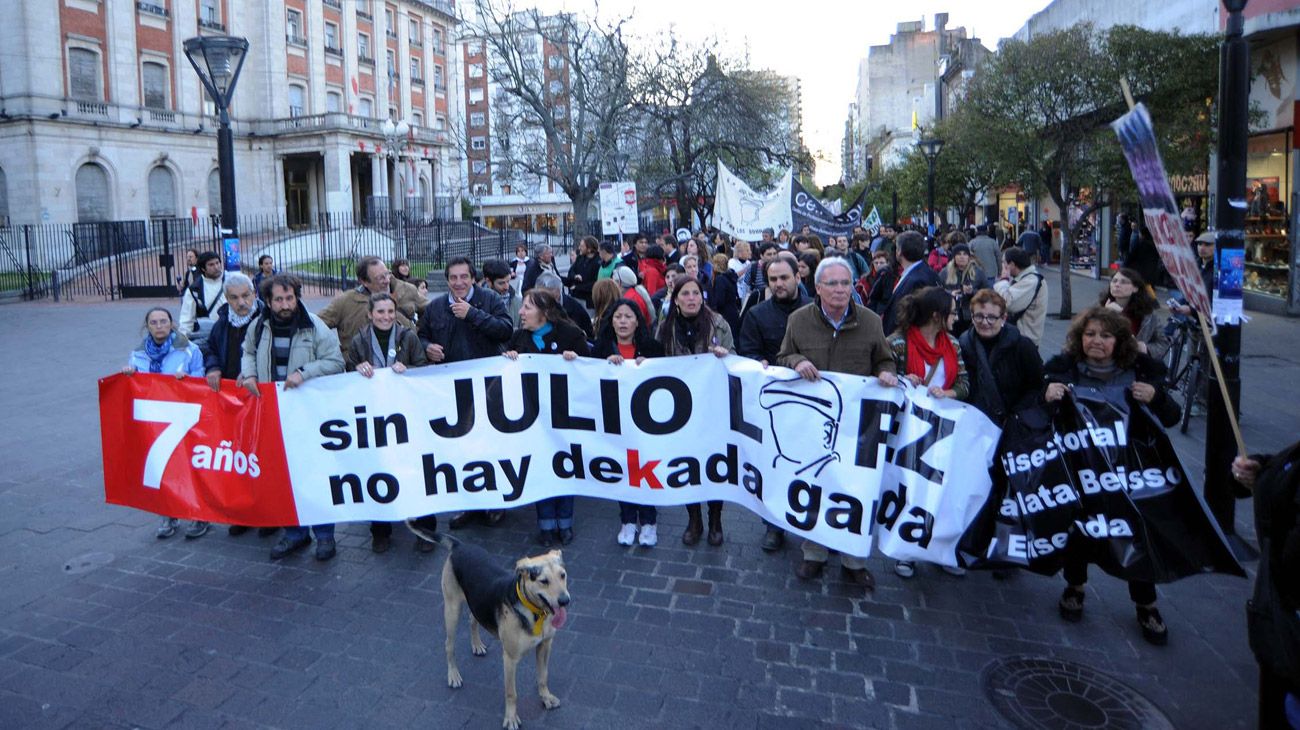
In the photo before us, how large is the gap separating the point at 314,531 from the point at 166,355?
186 centimetres

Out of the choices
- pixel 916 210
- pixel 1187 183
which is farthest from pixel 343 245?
pixel 1187 183

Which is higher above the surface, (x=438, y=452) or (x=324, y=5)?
(x=324, y=5)

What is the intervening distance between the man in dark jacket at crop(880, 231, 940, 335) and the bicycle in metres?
2.46

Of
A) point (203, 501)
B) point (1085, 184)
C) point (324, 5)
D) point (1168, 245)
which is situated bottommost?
point (203, 501)

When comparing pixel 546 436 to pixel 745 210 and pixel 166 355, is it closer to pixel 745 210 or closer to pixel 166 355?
pixel 166 355

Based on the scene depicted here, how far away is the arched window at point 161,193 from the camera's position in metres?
→ 45.4

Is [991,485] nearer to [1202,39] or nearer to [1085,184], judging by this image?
[1085,184]

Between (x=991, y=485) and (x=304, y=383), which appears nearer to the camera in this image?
(x=991, y=485)

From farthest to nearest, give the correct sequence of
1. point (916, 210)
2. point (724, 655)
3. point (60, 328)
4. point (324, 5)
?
point (324, 5) → point (916, 210) → point (60, 328) → point (724, 655)

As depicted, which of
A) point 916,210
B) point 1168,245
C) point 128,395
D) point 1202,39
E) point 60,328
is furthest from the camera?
point 916,210

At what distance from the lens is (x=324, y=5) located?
55188 mm

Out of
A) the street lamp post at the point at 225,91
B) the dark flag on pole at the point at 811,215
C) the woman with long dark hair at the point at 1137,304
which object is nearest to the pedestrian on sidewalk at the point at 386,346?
the street lamp post at the point at 225,91

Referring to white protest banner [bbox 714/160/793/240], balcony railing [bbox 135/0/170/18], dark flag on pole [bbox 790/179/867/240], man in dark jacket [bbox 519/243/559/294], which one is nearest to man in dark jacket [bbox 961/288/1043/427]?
man in dark jacket [bbox 519/243/559/294]

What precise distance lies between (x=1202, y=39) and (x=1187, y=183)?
15.7 ft
